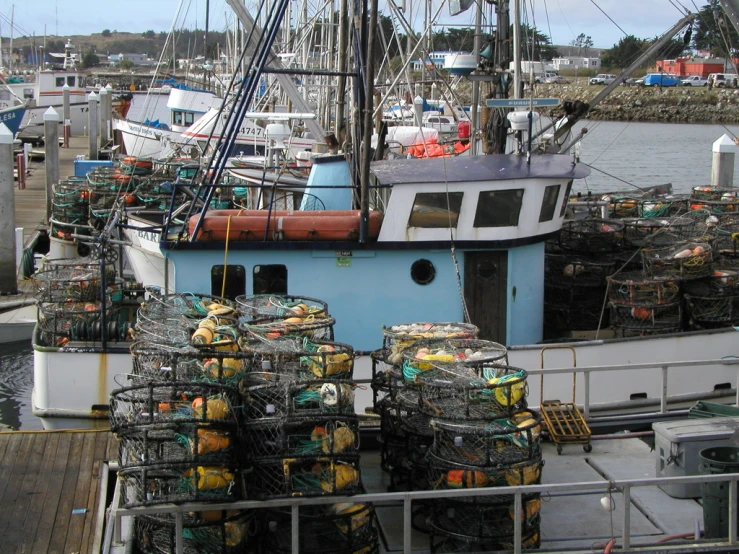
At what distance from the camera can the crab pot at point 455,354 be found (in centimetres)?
710

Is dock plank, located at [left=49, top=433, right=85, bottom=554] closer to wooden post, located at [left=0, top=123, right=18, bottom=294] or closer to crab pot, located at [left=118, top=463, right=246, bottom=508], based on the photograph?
crab pot, located at [left=118, top=463, right=246, bottom=508]

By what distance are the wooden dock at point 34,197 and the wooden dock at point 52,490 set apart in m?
15.4

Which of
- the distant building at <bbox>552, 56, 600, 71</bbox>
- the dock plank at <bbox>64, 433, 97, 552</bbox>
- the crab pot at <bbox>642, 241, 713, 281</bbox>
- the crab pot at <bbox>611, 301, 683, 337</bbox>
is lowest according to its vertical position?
the dock plank at <bbox>64, 433, 97, 552</bbox>

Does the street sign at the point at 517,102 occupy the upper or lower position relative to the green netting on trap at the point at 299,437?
upper

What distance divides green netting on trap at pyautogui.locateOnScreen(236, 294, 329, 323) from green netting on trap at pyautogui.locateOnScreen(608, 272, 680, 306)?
461 cm

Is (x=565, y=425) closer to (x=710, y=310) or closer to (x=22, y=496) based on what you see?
(x=710, y=310)

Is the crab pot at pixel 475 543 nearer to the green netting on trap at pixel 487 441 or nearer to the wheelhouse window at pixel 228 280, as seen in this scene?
the green netting on trap at pixel 487 441

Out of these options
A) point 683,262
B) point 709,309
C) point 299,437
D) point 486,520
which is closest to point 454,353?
point 486,520

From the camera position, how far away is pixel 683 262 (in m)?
11.6

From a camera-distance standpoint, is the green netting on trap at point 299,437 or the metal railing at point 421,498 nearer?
the metal railing at point 421,498

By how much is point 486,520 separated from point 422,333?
194 centimetres

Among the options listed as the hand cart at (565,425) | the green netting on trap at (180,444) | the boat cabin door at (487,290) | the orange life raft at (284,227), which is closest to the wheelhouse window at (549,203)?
the boat cabin door at (487,290)

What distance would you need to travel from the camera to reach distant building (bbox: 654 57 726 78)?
305 ft

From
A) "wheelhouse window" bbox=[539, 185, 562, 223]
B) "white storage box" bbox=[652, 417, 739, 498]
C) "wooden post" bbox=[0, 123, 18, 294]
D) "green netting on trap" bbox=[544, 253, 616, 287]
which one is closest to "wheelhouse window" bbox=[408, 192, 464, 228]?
"wheelhouse window" bbox=[539, 185, 562, 223]
